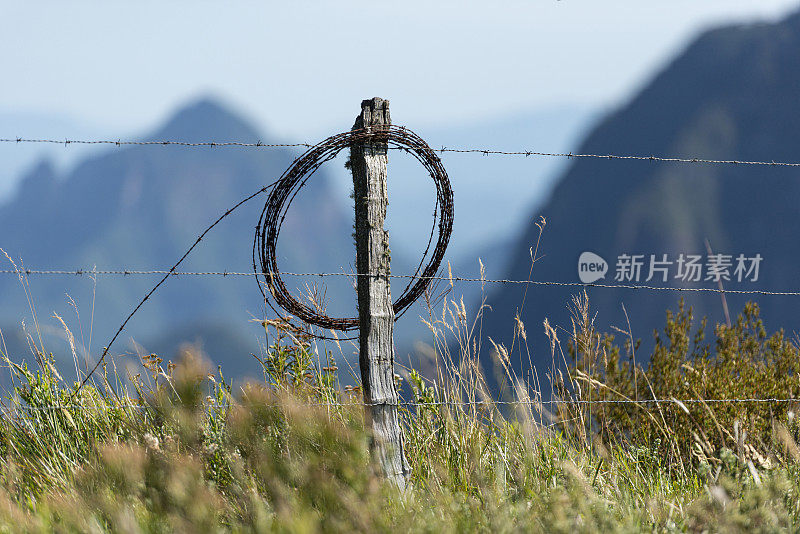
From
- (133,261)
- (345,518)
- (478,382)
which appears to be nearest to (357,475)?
(345,518)

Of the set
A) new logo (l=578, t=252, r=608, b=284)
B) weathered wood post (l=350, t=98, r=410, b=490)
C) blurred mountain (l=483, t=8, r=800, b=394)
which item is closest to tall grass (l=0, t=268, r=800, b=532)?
weathered wood post (l=350, t=98, r=410, b=490)

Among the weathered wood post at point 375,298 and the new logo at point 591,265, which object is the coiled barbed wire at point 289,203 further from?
the new logo at point 591,265

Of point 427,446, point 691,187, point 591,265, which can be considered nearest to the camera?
point 427,446

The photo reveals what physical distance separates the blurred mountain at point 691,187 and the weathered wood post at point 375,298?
4887 cm

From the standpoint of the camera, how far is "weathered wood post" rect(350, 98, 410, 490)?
3.57 metres

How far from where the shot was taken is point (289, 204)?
3676 mm

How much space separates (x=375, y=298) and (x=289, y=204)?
26.1 inches

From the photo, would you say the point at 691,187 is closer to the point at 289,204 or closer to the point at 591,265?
the point at 591,265

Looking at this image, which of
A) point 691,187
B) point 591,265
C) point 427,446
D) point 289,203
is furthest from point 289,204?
point 691,187

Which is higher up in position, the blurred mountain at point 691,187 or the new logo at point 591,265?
the blurred mountain at point 691,187

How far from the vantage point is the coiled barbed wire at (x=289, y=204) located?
12.0ft

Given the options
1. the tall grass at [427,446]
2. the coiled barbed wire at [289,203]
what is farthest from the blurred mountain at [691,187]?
the coiled barbed wire at [289,203]

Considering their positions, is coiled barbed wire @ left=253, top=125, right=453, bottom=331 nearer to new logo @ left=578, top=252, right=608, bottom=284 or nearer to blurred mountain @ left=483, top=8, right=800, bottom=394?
new logo @ left=578, top=252, right=608, bottom=284

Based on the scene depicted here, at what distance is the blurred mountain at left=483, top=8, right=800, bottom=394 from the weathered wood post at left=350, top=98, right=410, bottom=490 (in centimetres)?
4887
